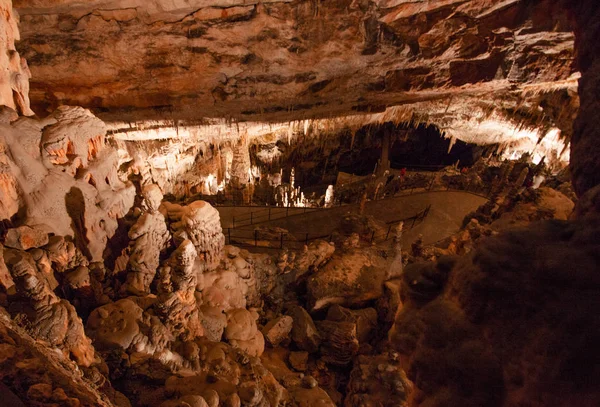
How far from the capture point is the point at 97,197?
17.5ft

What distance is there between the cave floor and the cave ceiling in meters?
3.99

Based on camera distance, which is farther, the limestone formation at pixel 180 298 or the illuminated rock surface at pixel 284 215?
the limestone formation at pixel 180 298

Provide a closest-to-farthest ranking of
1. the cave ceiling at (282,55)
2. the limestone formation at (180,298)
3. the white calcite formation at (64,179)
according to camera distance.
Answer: the white calcite formation at (64,179)
the limestone formation at (180,298)
the cave ceiling at (282,55)

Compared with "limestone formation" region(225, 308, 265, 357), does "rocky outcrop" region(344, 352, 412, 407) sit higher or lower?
lower

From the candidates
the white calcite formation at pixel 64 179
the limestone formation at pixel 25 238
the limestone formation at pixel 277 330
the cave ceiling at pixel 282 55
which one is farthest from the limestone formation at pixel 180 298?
the cave ceiling at pixel 282 55

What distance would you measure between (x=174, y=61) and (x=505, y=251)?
31.4ft

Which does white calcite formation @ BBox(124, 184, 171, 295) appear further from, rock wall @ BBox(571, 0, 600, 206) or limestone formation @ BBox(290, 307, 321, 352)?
rock wall @ BBox(571, 0, 600, 206)

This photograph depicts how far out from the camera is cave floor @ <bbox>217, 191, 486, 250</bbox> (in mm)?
10516

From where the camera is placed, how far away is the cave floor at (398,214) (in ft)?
34.5

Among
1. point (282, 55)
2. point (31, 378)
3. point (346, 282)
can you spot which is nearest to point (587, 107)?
point (31, 378)

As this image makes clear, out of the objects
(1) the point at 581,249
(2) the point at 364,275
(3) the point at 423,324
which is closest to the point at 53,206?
(3) the point at 423,324

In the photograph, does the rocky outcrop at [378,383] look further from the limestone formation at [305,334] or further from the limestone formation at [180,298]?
the limestone formation at [180,298]

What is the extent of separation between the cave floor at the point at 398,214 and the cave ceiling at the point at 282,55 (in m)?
3.99

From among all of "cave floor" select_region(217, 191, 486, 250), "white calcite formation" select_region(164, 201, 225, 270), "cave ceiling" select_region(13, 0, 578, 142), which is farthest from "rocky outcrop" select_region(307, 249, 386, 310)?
"cave ceiling" select_region(13, 0, 578, 142)
